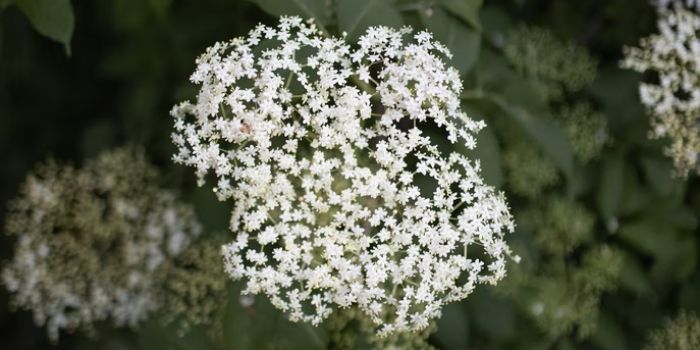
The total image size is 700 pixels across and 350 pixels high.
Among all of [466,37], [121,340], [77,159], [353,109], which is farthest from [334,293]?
[77,159]

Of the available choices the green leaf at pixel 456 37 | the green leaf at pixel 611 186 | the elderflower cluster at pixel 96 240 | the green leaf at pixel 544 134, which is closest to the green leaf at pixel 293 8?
the green leaf at pixel 456 37

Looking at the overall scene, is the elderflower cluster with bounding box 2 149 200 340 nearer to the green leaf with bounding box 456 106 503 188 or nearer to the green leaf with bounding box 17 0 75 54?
the green leaf with bounding box 17 0 75 54

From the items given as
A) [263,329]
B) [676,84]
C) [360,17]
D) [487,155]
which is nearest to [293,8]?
[360,17]

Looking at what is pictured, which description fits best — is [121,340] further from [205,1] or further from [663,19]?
[663,19]

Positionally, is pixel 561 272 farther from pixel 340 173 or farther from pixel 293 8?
pixel 293 8

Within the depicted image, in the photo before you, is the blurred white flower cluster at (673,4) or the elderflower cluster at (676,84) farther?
the blurred white flower cluster at (673,4)

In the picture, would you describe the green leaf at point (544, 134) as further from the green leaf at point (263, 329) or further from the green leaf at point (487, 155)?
the green leaf at point (263, 329)

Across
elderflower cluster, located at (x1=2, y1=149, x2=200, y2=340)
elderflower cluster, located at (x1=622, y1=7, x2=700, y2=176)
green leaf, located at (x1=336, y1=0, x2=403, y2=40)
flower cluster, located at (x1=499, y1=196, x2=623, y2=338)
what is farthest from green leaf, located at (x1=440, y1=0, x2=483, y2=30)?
elderflower cluster, located at (x1=2, y1=149, x2=200, y2=340)
